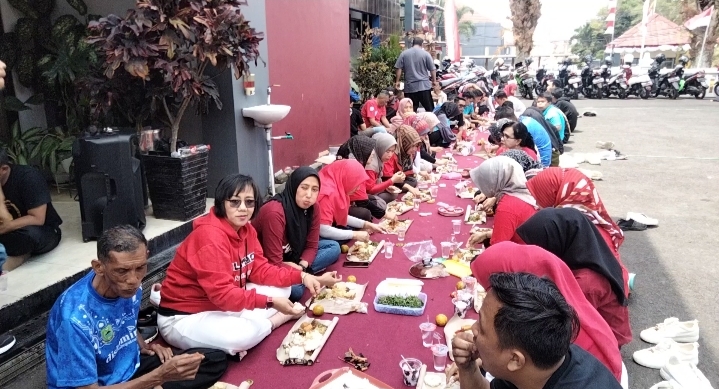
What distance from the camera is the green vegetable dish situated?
340 centimetres

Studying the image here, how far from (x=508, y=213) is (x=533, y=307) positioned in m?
2.06

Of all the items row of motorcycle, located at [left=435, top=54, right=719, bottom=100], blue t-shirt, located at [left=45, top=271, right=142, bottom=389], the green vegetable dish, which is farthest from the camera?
row of motorcycle, located at [left=435, top=54, right=719, bottom=100]

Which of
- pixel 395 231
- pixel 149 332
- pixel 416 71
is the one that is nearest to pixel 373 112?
pixel 416 71

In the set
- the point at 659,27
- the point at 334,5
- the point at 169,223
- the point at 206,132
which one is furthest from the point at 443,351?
the point at 659,27

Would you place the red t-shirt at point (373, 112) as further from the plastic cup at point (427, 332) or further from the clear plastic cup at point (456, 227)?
the plastic cup at point (427, 332)

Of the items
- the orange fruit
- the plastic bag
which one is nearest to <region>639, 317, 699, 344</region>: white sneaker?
the orange fruit

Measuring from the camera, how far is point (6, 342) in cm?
291

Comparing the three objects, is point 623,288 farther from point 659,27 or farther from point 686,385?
point 659,27

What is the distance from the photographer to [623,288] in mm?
2688

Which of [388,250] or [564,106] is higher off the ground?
[564,106]

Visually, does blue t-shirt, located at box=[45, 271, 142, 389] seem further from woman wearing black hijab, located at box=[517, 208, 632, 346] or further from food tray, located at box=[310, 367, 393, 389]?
woman wearing black hijab, located at box=[517, 208, 632, 346]

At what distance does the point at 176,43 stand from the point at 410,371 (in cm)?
318

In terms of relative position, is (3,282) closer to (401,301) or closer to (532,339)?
(401,301)

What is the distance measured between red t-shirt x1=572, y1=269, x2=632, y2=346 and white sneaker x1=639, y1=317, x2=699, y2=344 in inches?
27.1
